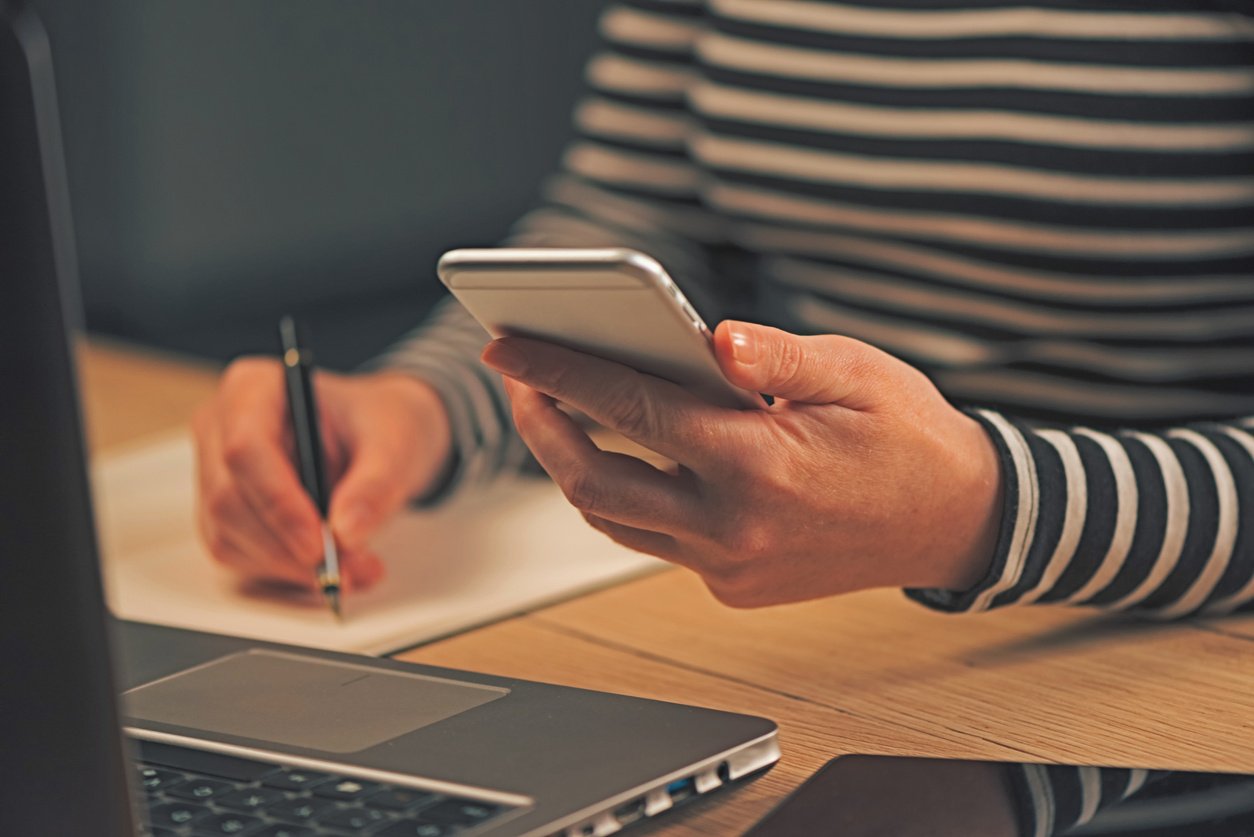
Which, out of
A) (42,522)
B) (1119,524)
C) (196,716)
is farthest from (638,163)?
(42,522)

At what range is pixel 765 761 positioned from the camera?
472 mm

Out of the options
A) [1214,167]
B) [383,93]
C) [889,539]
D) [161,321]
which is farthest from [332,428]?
[383,93]

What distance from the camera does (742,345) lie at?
467mm

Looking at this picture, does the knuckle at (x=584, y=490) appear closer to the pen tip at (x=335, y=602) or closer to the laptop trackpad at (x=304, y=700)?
the laptop trackpad at (x=304, y=700)

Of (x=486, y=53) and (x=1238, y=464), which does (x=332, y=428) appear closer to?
(x=1238, y=464)

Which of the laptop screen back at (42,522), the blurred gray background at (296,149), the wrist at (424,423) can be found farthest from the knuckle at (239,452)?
the blurred gray background at (296,149)

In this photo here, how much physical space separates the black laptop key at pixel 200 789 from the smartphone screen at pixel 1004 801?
156mm

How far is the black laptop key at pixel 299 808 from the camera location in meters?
0.41

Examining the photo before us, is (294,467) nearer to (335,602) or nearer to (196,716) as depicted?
(335,602)

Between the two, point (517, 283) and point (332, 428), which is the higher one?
point (517, 283)

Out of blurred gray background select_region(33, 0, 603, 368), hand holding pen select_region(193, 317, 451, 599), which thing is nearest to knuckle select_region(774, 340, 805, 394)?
hand holding pen select_region(193, 317, 451, 599)

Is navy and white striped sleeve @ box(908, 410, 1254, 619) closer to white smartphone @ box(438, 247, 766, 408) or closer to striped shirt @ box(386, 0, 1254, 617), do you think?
striped shirt @ box(386, 0, 1254, 617)

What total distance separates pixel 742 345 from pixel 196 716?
0.73 ft

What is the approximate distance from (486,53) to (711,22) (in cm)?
281
